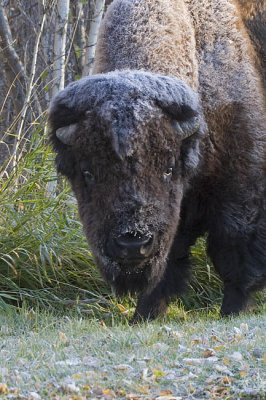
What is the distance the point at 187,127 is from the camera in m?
5.52

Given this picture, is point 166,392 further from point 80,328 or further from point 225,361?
point 80,328

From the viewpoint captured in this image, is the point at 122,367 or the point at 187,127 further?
the point at 187,127

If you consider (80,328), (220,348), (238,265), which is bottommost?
(238,265)

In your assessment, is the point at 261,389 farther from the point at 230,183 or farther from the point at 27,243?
the point at 27,243

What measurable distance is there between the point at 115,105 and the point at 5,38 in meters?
5.40

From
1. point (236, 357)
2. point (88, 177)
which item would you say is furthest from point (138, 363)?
point (88, 177)

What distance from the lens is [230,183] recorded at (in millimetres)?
6129

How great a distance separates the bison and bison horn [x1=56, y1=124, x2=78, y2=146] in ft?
0.05

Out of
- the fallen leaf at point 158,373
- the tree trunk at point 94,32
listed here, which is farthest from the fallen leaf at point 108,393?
the tree trunk at point 94,32

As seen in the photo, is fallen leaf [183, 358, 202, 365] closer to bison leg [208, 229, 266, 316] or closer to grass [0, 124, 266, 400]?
grass [0, 124, 266, 400]

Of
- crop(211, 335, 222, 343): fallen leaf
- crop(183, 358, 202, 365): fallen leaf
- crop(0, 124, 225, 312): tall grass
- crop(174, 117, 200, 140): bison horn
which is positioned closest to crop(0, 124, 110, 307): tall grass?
crop(0, 124, 225, 312): tall grass

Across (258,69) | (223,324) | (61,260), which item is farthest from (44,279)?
(258,69)

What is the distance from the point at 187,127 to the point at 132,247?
108 centimetres

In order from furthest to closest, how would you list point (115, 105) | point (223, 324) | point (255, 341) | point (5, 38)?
1. point (5, 38)
2. point (223, 324)
3. point (115, 105)
4. point (255, 341)
